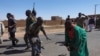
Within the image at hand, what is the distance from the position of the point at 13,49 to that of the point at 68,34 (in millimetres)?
8167

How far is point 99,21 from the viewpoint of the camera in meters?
37.8

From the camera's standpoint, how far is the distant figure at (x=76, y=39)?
320 inches

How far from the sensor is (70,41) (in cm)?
838

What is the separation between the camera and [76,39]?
8.17 m

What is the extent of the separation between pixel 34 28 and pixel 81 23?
5028 mm

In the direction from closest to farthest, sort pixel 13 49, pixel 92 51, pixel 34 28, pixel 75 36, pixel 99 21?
pixel 75 36 < pixel 34 28 < pixel 92 51 < pixel 13 49 < pixel 99 21

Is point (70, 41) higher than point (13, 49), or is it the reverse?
point (70, 41)

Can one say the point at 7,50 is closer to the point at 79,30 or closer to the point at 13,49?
the point at 13,49

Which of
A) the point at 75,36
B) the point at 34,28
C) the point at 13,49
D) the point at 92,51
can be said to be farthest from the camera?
the point at 13,49

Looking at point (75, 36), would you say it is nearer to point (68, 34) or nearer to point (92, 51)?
Answer: point (68, 34)

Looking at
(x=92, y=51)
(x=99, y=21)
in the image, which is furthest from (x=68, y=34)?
(x=99, y=21)

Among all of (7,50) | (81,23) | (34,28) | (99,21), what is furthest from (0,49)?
(99,21)

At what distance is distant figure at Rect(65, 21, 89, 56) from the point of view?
812 centimetres

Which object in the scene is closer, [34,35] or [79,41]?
[79,41]
